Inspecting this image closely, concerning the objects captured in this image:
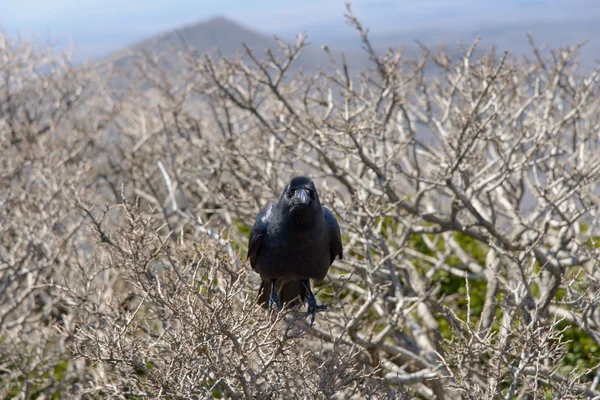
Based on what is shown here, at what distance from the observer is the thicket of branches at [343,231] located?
3131 millimetres

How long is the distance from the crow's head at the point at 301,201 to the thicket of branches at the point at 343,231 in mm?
418

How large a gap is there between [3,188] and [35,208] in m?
0.55

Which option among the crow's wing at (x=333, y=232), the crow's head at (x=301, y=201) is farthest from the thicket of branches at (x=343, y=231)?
the crow's head at (x=301, y=201)

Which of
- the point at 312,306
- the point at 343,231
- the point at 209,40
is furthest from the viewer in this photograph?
the point at 209,40

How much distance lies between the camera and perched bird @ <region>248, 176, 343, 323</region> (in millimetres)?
3213

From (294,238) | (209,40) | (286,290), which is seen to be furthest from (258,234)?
(209,40)

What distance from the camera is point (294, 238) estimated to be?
11.0 feet

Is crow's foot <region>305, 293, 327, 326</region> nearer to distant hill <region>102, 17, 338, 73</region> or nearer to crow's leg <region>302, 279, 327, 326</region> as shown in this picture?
crow's leg <region>302, 279, 327, 326</region>

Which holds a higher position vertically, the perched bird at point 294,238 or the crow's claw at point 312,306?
the perched bird at point 294,238

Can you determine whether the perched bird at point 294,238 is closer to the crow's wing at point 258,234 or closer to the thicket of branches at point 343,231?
the crow's wing at point 258,234

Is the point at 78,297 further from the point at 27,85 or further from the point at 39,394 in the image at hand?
the point at 27,85

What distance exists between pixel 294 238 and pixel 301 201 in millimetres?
318

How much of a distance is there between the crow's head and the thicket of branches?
0.42 metres

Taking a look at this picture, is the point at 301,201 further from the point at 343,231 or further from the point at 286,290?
the point at 343,231
